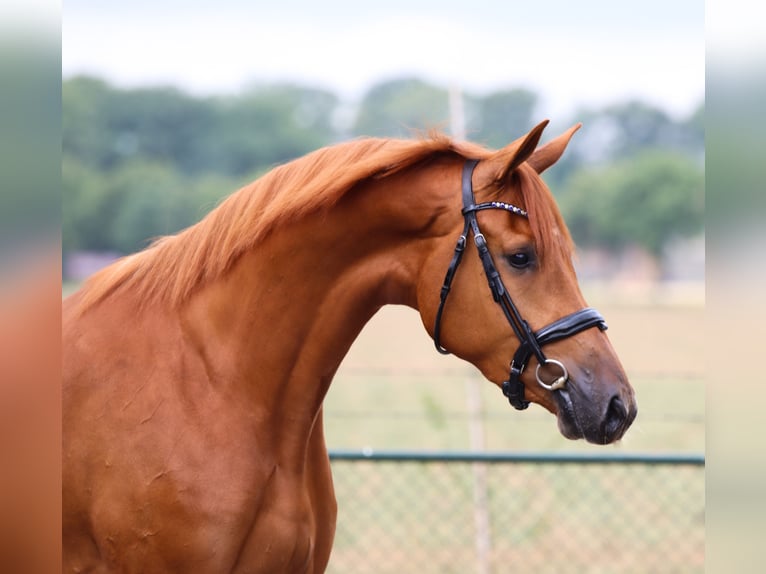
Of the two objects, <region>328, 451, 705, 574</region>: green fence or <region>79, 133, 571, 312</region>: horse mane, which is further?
Answer: <region>328, 451, 705, 574</region>: green fence

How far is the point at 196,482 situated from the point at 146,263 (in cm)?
77

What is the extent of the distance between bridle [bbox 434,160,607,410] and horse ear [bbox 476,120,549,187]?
5 cm

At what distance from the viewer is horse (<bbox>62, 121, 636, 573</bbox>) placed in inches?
87.8

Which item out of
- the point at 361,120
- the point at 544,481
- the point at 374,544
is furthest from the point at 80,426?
the point at 361,120

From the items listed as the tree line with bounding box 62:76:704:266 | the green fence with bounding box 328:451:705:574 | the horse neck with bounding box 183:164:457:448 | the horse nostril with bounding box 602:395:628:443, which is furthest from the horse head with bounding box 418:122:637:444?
the tree line with bounding box 62:76:704:266

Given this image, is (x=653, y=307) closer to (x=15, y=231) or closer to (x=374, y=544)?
(x=374, y=544)

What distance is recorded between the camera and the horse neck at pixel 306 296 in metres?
2.41

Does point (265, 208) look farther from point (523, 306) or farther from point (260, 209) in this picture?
point (523, 306)

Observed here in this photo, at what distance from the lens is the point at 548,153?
254 centimetres

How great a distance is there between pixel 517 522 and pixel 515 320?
16.4 feet

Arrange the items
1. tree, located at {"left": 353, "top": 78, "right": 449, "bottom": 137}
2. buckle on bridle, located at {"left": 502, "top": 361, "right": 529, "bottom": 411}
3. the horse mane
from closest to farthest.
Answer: buckle on bridle, located at {"left": 502, "top": 361, "right": 529, "bottom": 411}, the horse mane, tree, located at {"left": 353, "top": 78, "right": 449, "bottom": 137}

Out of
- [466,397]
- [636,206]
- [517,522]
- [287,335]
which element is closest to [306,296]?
[287,335]

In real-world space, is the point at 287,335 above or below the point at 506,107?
above

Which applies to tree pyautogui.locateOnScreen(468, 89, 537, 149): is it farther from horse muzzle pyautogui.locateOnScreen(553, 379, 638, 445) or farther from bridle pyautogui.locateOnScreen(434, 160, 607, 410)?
horse muzzle pyautogui.locateOnScreen(553, 379, 638, 445)
